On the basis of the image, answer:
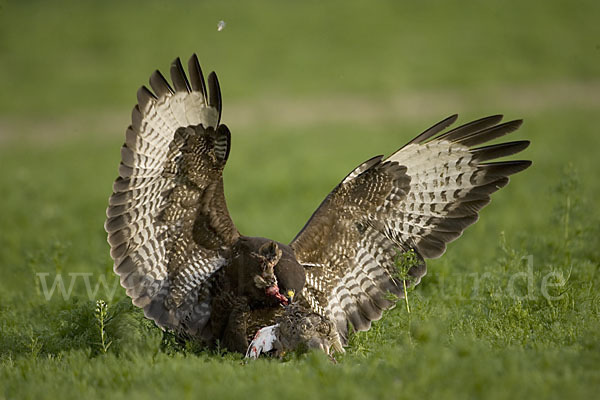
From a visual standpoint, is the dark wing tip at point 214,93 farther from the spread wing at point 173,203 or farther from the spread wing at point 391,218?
the spread wing at point 391,218

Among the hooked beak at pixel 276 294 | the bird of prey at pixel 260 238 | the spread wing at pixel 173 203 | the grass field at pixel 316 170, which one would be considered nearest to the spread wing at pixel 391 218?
the bird of prey at pixel 260 238

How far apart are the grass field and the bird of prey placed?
0.35 metres

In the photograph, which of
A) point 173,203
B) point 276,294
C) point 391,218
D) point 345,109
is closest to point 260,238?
point 276,294

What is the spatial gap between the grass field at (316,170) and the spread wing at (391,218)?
1.28 ft

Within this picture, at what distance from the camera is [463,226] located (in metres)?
A: 6.03

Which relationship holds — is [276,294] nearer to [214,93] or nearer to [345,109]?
[214,93]

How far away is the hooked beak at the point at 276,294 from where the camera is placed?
5484 mm

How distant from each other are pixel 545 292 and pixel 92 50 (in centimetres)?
2562

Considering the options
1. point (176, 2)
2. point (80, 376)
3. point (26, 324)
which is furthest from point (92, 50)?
point (80, 376)

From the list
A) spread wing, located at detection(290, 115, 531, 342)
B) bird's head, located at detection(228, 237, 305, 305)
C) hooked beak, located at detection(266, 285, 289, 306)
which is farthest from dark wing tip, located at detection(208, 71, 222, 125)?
hooked beak, located at detection(266, 285, 289, 306)

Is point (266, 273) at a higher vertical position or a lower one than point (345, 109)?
lower

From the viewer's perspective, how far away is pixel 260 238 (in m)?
5.72

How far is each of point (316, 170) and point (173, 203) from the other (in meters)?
10.1

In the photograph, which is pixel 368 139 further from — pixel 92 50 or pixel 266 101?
pixel 92 50
